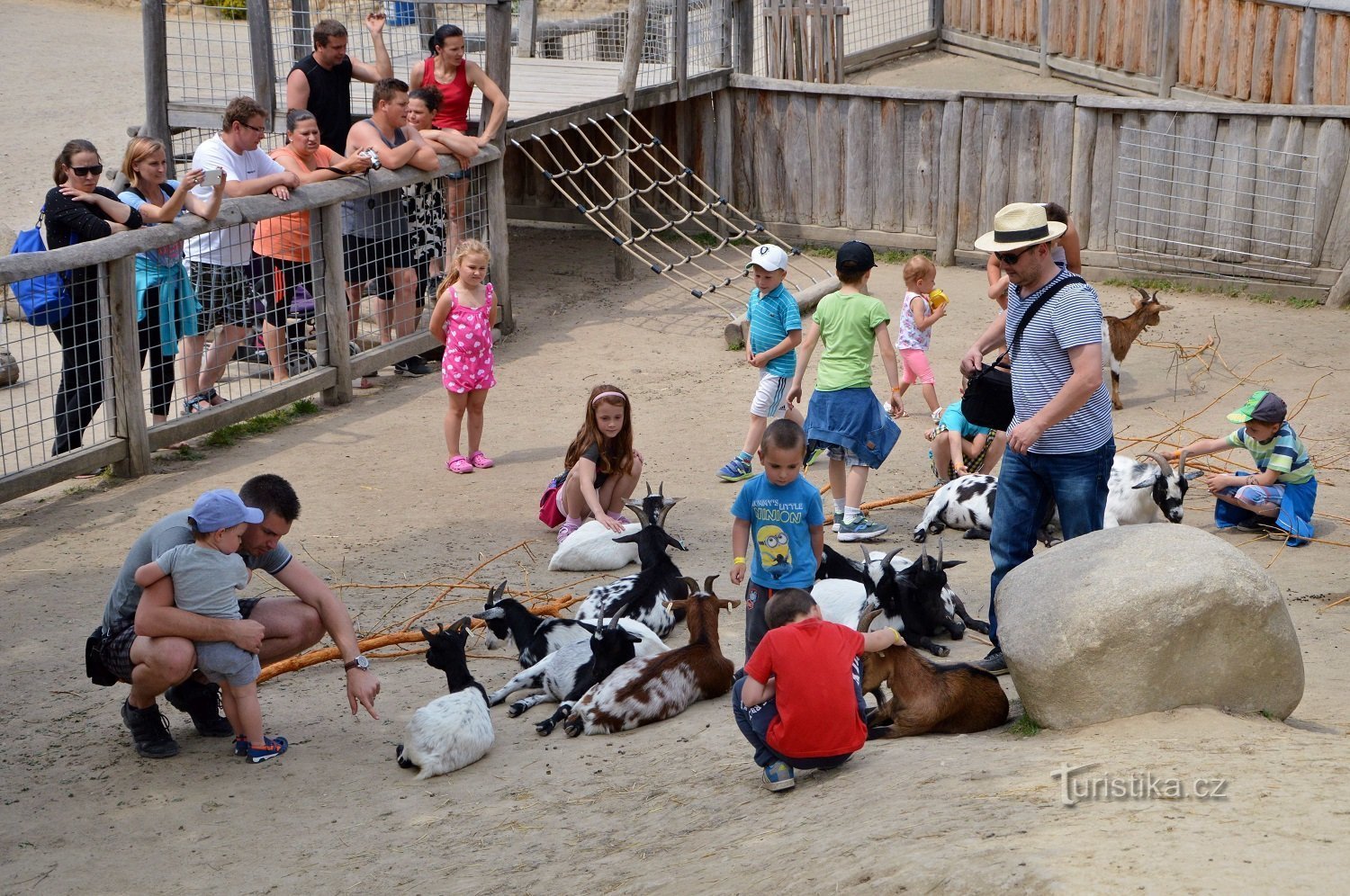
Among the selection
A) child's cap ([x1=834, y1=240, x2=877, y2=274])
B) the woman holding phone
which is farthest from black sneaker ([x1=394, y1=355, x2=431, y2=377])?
child's cap ([x1=834, y1=240, x2=877, y2=274])

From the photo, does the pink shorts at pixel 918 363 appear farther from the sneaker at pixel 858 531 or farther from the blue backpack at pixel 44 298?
the blue backpack at pixel 44 298

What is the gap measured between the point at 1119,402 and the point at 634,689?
5.91 meters

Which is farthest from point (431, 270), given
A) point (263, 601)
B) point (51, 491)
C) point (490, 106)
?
point (263, 601)

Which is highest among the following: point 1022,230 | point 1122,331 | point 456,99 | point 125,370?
point 456,99

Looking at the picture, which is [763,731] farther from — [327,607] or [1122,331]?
[1122,331]

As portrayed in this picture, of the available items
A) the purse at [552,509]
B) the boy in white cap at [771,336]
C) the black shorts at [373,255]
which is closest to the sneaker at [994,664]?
the purse at [552,509]

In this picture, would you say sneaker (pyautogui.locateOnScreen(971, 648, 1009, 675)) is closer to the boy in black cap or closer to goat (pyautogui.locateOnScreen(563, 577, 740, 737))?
goat (pyautogui.locateOnScreen(563, 577, 740, 737))

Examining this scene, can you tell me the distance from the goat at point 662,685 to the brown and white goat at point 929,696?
2.60ft

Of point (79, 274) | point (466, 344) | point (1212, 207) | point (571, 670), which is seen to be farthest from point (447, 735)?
point (1212, 207)

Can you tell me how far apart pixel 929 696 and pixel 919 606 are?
4.13 feet

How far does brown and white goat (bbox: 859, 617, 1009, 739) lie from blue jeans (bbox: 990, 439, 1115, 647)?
30 centimetres

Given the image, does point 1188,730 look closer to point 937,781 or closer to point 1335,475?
point 937,781

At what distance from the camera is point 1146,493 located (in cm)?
748

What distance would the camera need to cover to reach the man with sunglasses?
958 cm
